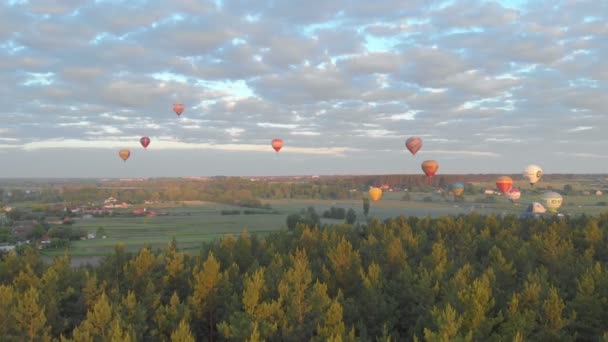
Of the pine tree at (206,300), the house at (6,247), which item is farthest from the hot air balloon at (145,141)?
the pine tree at (206,300)

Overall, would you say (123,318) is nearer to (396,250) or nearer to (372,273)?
(372,273)

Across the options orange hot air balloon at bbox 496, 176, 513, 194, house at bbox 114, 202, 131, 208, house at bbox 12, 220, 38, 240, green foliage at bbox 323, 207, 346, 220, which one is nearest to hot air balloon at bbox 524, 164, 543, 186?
orange hot air balloon at bbox 496, 176, 513, 194

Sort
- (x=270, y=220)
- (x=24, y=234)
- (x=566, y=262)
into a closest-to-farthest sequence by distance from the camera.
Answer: (x=566, y=262), (x=24, y=234), (x=270, y=220)

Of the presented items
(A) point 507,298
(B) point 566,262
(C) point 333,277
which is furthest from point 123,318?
(B) point 566,262

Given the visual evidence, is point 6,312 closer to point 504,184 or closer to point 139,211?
point 504,184

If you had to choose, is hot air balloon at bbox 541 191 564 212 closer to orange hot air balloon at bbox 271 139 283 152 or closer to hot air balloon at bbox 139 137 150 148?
orange hot air balloon at bbox 271 139 283 152
